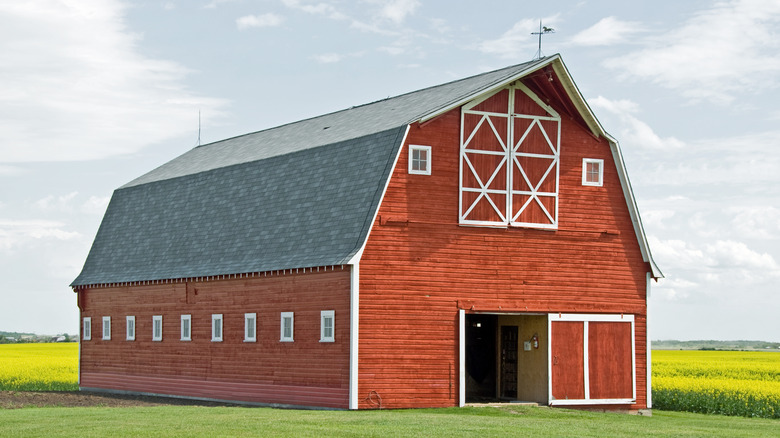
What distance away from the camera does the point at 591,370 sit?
104ft

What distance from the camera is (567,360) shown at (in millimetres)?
31484

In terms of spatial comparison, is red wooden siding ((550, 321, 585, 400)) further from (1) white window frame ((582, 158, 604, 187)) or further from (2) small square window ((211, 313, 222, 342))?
(2) small square window ((211, 313, 222, 342))

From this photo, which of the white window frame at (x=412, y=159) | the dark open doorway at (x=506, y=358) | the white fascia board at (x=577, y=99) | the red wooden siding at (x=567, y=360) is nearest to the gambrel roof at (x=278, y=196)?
the white fascia board at (x=577, y=99)

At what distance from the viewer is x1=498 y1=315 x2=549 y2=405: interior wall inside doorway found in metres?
31.6

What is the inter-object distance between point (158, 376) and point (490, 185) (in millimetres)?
13681

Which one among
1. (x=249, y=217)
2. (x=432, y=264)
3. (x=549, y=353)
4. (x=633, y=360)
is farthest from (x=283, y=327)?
(x=633, y=360)

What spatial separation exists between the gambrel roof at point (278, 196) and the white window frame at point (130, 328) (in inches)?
54.6

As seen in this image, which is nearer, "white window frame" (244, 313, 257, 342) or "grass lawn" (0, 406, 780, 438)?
"grass lawn" (0, 406, 780, 438)

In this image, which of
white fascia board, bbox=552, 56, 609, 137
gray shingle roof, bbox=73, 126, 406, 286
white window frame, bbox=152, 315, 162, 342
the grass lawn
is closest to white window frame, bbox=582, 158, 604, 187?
white fascia board, bbox=552, 56, 609, 137

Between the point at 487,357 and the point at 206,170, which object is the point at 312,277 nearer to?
the point at 487,357

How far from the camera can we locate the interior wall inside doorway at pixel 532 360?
31.6m

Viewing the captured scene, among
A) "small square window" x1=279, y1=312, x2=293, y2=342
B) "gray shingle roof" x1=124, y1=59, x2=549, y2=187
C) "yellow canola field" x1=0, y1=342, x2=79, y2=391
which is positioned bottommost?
"yellow canola field" x1=0, y1=342, x2=79, y2=391

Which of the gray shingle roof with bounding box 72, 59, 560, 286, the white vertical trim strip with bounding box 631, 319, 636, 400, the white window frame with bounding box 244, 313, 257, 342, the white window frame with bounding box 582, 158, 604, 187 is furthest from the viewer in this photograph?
the white window frame with bounding box 244, 313, 257, 342

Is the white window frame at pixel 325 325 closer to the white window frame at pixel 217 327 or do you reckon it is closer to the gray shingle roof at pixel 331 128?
the gray shingle roof at pixel 331 128
